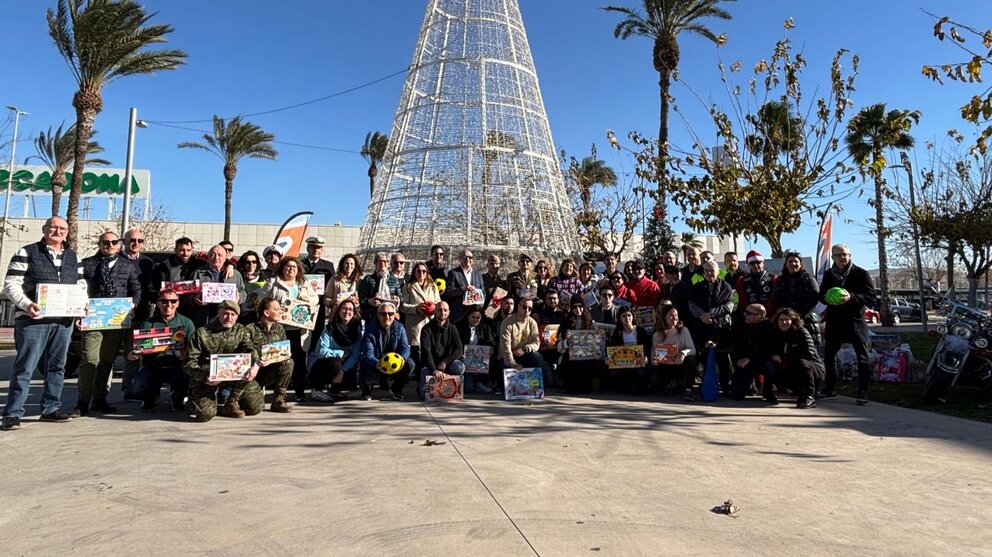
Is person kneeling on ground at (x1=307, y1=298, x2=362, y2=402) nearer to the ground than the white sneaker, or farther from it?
farther from it

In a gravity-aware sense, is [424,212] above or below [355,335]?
above

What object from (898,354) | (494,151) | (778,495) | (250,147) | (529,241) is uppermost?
(250,147)

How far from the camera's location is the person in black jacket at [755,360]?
7.27 metres

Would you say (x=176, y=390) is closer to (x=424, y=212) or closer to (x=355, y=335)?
(x=355, y=335)

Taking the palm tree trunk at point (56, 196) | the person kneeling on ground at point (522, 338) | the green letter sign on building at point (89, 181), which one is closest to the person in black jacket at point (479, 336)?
the person kneeling on ground at point (522, 338)

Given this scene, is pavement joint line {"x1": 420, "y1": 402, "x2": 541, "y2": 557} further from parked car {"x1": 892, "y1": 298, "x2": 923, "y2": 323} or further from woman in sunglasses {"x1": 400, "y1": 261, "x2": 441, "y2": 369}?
parked car {"x1": 892, "y1": 298, "x2": 923, "y2": 323}

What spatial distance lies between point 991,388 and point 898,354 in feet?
6.63

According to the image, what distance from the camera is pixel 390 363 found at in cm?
713

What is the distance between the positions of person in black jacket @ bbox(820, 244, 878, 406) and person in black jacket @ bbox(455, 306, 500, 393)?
13.8ft

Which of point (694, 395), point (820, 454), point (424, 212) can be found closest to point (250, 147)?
point (424, 212)

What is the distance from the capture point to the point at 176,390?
6.48 meters

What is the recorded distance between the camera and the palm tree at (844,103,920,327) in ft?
24.6

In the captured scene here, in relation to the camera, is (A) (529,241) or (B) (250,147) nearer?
(A) (529,241)

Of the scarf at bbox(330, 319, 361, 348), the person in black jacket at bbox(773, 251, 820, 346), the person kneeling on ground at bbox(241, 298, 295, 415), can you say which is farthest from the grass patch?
the person kneeling on ground at bbox(241, 298, 295, 415)
